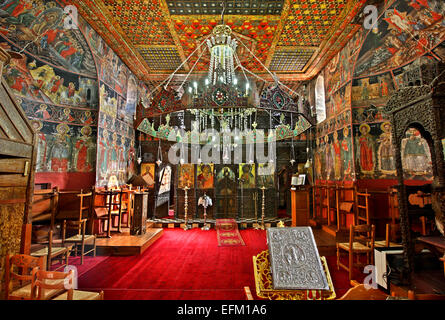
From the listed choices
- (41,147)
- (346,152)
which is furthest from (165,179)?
(346,152)

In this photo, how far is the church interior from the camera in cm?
265

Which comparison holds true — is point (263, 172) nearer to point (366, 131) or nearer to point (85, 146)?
point (366, 131)

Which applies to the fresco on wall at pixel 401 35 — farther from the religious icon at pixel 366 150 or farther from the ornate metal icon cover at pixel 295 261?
the ornate metal icon cover at pixel 295 261

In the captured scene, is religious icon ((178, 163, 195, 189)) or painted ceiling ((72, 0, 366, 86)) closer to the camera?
painted ceiling ((72, 0, 366, 86))

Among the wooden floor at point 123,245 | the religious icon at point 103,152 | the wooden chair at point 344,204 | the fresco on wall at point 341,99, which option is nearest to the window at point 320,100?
the fresco on wall at point 341,99

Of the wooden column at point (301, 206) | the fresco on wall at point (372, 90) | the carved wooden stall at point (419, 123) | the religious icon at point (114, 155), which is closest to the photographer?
the carved wooden stall at point (419, 123)

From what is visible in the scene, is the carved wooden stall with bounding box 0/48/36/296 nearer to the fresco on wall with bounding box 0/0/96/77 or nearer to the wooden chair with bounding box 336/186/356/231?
the fresco on wall with bounding box 0/0/96/77

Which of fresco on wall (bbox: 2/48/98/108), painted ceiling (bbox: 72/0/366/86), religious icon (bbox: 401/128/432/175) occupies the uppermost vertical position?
painted ceiling (bbox: 72/0/366/86)

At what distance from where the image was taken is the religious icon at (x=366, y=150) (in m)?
5.89

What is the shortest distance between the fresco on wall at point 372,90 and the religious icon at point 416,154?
55.5 inches

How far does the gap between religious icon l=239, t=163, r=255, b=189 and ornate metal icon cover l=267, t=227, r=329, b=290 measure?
21.0ft

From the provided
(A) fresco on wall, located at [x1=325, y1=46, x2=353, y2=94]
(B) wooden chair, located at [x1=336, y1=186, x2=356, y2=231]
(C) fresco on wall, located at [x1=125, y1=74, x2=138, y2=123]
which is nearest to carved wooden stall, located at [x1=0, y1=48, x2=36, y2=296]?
(C) fresco on wall, located at [x1=125, y1=74, x2=138, y2=123]
